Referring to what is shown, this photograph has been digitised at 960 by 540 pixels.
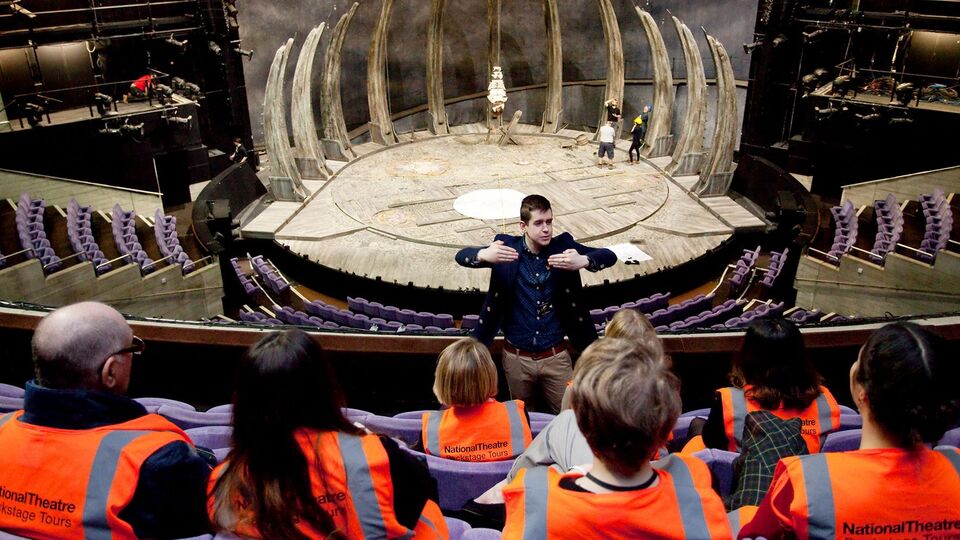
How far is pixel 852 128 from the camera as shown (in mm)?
14477

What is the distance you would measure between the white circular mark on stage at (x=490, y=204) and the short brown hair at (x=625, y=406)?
36.1ft

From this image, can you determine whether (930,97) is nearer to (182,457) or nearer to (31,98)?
(182,457)

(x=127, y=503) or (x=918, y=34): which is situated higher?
(x=918, y=34)

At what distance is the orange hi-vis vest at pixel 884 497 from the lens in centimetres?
196

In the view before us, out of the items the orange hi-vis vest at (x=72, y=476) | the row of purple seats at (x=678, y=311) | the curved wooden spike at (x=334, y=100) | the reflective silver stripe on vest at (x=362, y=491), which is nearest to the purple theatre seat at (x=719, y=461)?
the reflective silver stripe on vest at (x=362, y=491)

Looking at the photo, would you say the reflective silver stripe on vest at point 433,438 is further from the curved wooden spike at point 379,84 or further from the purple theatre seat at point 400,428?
the curved wooden spike at point 379,84

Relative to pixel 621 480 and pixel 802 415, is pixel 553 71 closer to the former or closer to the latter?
pixel 802 415

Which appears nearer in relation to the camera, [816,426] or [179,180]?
[816,426]

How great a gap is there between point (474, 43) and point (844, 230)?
13.4m

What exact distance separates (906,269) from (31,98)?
16126mm

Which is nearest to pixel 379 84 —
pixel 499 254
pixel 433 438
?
pixel 499 254

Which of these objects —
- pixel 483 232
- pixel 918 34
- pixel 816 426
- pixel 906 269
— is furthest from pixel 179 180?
pixel 918 34

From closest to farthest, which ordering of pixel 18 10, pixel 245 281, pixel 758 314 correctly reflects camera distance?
pixel 758 314 → pixel 245 281 → pixel 18 10

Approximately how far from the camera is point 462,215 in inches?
519
